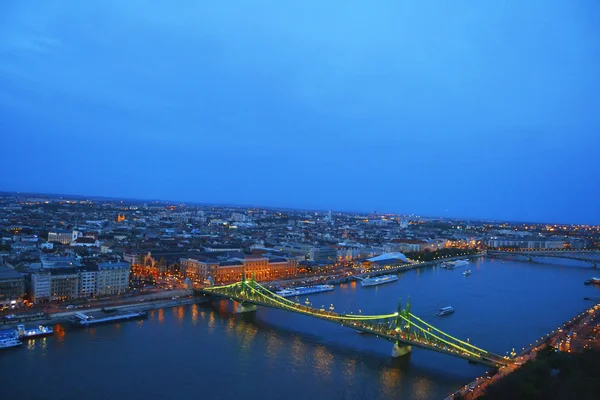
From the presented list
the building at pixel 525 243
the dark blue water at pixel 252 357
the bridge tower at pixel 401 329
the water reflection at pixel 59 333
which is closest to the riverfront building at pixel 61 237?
the dark blue water at pixel 252 357

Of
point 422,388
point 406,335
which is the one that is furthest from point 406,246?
point 422,388

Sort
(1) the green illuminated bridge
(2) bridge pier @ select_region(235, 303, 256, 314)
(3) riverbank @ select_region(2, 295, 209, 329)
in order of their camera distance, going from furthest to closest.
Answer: (2) bridge pier @ select_region(235, 303, 256, 314)
(3) riverbank @ select_region(2, 295, 209, 329)
(1) the green illuminated bridge

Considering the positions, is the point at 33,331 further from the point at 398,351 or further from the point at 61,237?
the point at 61,237

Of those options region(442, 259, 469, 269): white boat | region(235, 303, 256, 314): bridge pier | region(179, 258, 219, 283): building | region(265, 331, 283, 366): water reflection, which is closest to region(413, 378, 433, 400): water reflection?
region(265, 331, 283, 366): water reflection

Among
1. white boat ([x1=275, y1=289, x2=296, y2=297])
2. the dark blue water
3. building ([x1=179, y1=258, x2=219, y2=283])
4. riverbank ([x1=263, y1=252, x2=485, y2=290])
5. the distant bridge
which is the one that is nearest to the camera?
the dark blue water

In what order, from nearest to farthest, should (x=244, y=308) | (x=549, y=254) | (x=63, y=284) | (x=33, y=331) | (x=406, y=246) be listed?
(x=33, y=331) < (x=63, y=284) < (x=244, y=308) < (x=549, y=254) < (x=406, y=246)

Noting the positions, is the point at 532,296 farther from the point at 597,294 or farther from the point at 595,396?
the point at 595,396

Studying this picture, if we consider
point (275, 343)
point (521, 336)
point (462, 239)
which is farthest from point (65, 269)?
point (462, 239)

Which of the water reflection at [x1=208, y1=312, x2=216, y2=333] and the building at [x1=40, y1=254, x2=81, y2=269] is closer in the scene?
the water reflection at [x1=208, y1=312, x2=216, y2=333]

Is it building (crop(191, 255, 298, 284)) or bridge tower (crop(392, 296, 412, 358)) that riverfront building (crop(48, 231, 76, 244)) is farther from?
bridge tower (crop(392, 296, 412, 358))
